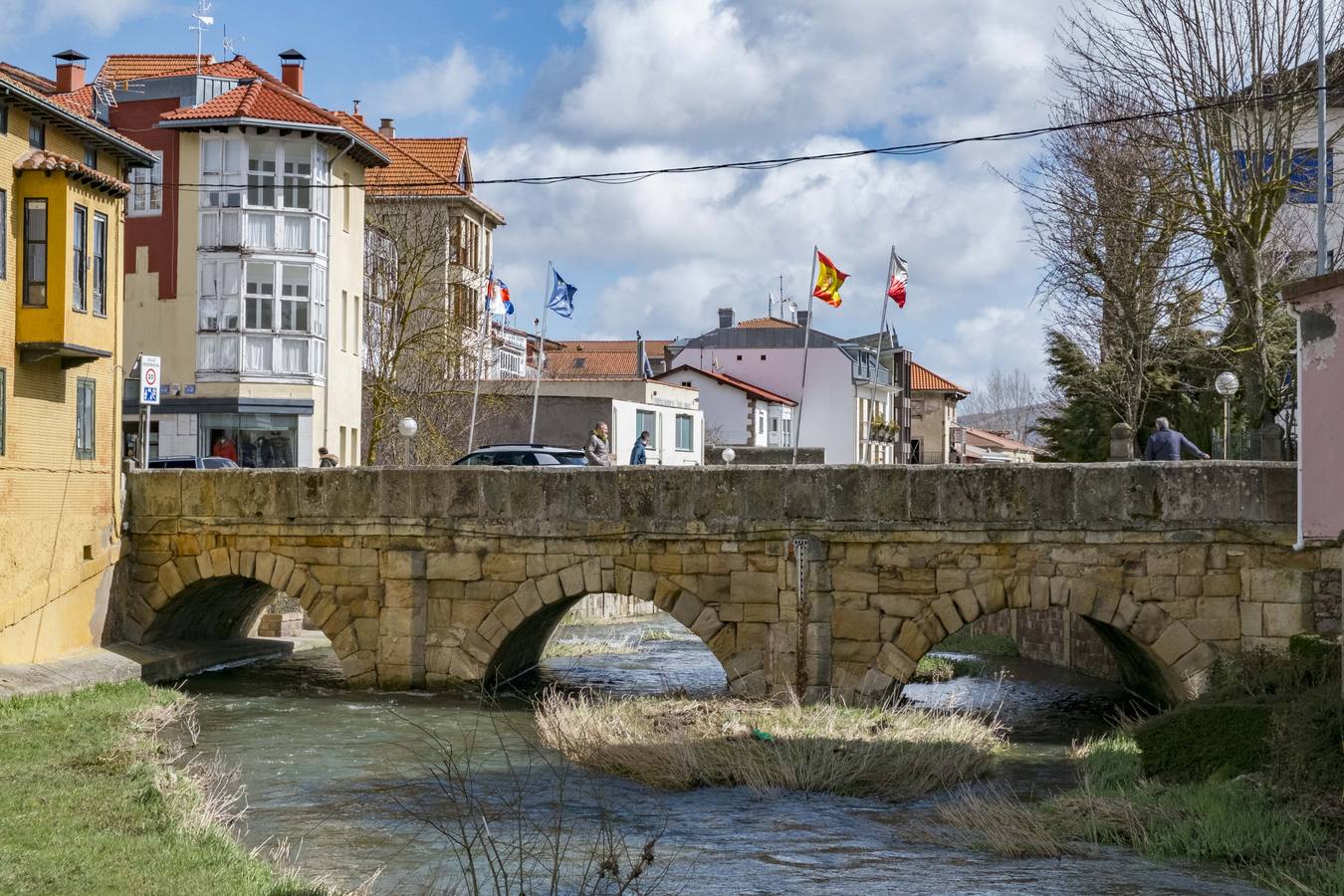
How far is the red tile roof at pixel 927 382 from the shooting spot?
89625 millimetres

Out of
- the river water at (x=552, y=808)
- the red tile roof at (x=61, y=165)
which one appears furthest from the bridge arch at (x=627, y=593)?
the red tile roof at (x=61, y=165)

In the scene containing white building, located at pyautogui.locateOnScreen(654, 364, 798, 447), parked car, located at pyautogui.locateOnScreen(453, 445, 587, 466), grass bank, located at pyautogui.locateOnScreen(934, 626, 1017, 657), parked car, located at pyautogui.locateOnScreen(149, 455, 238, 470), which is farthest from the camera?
white building, located at pyautogui.locateOnScreen(654, 364, 798, 447)

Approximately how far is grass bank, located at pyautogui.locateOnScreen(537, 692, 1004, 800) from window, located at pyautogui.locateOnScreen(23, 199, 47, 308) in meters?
8.15

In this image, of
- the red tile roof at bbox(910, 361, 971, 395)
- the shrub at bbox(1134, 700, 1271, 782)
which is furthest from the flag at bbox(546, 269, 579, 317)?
the red tile roof at bbox(910, 361, 971, 395)

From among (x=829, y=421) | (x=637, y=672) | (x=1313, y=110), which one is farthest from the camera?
(x=829, y=421)

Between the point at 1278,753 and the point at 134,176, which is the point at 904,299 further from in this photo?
the point at 1278,753

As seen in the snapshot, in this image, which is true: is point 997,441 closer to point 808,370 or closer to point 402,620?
point 808,370

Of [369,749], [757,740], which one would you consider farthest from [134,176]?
[757,740]

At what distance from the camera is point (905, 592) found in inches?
742

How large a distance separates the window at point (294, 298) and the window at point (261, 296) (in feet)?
0.66

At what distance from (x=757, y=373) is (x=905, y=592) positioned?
A: 49.6 metres

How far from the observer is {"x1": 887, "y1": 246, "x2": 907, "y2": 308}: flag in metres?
35.0

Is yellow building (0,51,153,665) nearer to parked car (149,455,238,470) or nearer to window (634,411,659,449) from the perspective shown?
parked car (149,455,238,470)

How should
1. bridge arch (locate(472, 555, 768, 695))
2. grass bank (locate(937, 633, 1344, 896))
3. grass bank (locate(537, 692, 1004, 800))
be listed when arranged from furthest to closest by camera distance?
bridge arch (locate(472, 555, 768, 695)) < grass bank (locate(537, 692, 1004, 800)) < grass bank (locate(937, 633, 1344, 896))
